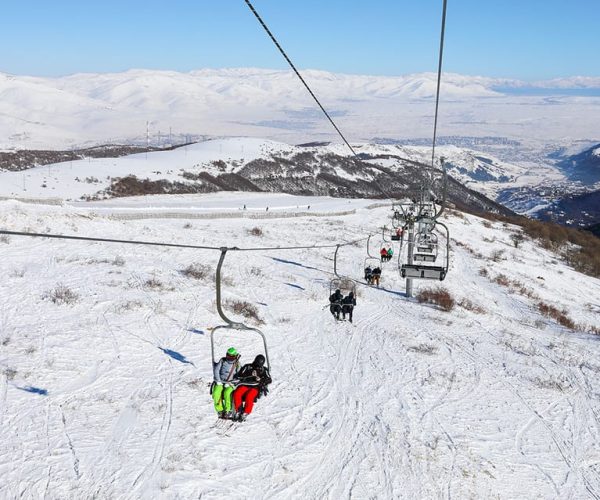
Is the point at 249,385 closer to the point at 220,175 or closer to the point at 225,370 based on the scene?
the point at 225,370

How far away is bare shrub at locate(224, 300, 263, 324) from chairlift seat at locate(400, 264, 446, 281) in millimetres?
6915

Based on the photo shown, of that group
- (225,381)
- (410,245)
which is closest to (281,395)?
(225,381)

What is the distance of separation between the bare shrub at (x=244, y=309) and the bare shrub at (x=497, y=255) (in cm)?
3177

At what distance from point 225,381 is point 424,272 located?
13.7m

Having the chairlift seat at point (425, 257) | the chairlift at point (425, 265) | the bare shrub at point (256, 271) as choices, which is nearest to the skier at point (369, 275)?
the chairlift at point (425, 265)

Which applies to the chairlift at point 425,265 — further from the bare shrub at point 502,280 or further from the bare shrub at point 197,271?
the bare shrub at point 502,280

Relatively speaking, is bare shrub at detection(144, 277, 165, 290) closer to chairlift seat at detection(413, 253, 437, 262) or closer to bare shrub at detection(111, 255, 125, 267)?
bare shrub at detection(111, 255, 125, 267)

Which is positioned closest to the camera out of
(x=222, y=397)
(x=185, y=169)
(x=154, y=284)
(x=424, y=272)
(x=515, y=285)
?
(x=222, y=397)

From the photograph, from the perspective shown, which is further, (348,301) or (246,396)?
(348,301)

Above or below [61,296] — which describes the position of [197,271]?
below

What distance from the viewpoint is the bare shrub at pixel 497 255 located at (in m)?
46.5

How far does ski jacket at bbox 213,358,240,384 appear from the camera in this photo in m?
9.97

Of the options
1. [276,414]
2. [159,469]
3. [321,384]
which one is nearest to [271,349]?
[321,384]

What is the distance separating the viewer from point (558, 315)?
29203 mm
